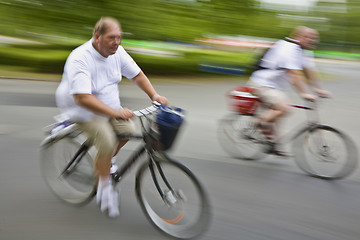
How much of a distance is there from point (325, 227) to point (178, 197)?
132 cm

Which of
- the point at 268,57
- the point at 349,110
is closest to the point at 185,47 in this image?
the point at 349,110

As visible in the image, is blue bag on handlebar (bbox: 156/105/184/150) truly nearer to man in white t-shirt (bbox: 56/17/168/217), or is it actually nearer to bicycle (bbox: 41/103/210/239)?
bicycle (bbox: 41/103/210/239)

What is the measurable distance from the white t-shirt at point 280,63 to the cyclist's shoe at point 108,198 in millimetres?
2556

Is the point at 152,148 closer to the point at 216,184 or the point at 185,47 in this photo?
the point at 216,184

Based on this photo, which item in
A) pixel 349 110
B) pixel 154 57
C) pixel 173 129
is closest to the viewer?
pixel 173 129

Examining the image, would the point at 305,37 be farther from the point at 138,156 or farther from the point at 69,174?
the point at 69,174

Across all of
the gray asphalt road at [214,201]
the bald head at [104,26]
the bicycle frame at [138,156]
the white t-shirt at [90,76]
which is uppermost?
the bald head at [104,26]

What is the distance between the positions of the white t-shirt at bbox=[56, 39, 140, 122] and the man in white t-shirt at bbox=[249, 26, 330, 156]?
2.19 metres

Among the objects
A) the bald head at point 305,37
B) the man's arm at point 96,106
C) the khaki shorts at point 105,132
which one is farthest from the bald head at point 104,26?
the bald head at point 305,37

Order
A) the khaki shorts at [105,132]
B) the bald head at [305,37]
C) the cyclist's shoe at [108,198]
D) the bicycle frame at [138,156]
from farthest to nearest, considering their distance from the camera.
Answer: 1. the bald head at [305,37]
2. the cyclist's shoe at [108,198]
3. the khaki shorts at [105,132]
4. the bicycle frame at [138,156]

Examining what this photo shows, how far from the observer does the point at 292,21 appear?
781 inches

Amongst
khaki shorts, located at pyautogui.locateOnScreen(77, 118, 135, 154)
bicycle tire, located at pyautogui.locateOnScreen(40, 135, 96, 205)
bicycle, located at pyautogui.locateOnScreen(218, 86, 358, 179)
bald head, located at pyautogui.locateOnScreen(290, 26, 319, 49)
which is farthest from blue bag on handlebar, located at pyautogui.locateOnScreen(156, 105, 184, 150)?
bald head, located at pyautogui.locateOnScreen(290, 26, 319, 49)

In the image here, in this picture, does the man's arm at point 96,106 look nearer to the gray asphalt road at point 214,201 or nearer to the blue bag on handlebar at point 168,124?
the blue bag on handlebar at point 168,124

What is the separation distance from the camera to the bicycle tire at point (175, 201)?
3.52 meters
